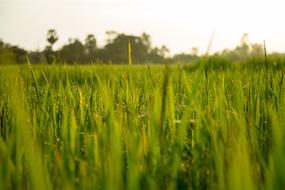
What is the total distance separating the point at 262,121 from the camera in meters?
1.16

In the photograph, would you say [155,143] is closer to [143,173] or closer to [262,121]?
[143,173]

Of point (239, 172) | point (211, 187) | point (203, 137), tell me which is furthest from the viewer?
point (203, 137)

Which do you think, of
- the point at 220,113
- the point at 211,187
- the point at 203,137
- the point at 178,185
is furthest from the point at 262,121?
the point at 211,187

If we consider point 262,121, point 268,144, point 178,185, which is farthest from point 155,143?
point 262,121

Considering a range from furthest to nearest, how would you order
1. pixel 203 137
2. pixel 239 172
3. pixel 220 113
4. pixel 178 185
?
pixel 220 113 → pixel 203 137 → pixel 178 185 → pixel 239 172

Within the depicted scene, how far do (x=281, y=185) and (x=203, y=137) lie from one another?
0.45 meters

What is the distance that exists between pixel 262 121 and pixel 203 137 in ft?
0.96

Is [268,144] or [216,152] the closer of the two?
[216,152]

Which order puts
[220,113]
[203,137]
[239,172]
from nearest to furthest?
1. [239,172]
2. [203,137]
3. [220,113]

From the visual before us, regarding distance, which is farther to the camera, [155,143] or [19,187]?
[155,143]

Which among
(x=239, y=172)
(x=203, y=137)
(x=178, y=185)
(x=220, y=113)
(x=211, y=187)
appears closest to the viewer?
(x=239, y=172)

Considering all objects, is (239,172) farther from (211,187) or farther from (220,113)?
(220,113)

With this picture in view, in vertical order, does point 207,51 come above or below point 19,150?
above

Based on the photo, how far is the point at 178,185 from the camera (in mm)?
742
